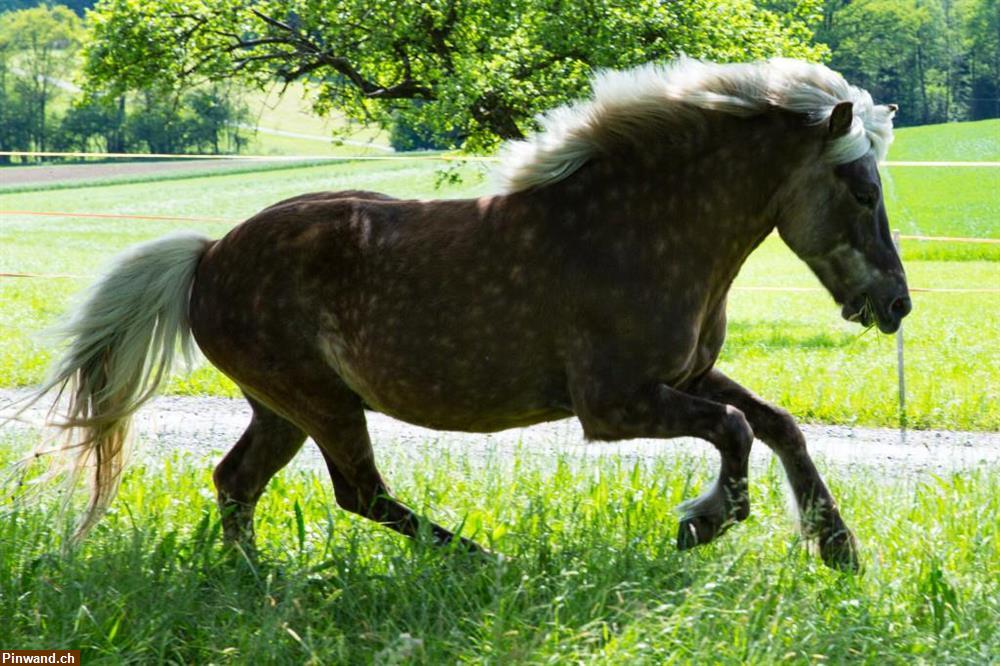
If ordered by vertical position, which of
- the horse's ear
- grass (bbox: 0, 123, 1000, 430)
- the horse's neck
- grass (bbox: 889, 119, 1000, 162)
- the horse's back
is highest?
grass (bbox: 889, 119, 1000, 162)

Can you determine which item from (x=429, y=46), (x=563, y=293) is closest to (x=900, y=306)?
(x=563, y=293)

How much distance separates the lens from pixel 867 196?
462cm

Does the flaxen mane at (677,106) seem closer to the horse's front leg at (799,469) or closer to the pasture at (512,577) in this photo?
the pasture at (512,577)

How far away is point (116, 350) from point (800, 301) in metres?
16.3

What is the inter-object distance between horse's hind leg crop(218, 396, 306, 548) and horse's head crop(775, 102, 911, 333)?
2.23 metres

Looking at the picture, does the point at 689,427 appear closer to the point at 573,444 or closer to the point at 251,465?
the point at 251,465

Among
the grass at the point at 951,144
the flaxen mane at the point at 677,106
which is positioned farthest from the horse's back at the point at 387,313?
the grass at the point at 951,144

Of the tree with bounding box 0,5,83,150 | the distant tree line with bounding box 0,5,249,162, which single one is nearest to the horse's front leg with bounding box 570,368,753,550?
the distant tree line with bounding box 0,5,249,162

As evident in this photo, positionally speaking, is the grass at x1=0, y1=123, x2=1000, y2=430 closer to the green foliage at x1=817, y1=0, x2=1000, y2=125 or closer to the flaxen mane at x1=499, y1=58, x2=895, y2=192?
the flaxen mane at x1=499, y1=58, x2=895, y2=192

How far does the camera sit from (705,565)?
14.4ft

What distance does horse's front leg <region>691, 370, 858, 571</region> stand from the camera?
4.58 meters

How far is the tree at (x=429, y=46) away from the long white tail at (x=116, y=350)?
952 centimetres

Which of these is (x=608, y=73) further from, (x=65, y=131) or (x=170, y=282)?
(x=65, y=131)

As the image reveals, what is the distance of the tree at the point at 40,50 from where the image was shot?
233 ft
